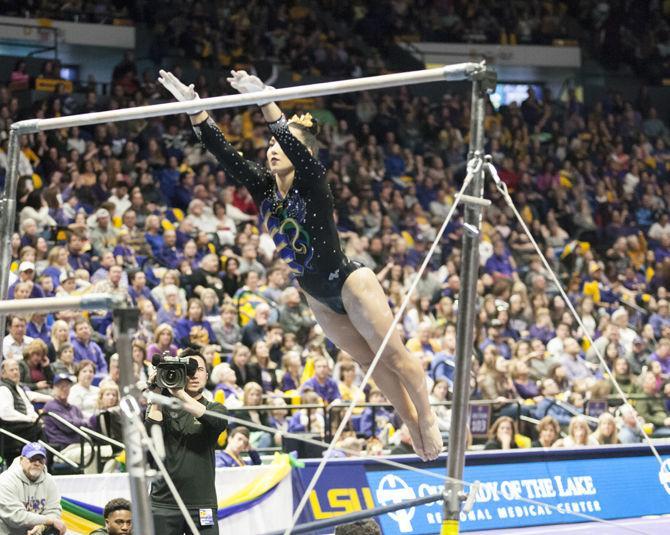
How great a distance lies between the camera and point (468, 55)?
22.3 meters

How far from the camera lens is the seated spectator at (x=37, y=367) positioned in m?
9.52

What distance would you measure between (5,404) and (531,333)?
7725 mm

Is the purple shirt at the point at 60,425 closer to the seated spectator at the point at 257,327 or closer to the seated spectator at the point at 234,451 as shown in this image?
the seated spectator at the point at 234,451

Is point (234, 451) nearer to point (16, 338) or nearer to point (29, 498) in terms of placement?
A: point (29, 498)

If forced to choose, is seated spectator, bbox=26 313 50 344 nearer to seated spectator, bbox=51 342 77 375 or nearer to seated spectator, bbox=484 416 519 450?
seated spectator, bbox=51 342 77 375

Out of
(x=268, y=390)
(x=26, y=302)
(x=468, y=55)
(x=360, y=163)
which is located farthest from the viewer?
(x=468, y=55)

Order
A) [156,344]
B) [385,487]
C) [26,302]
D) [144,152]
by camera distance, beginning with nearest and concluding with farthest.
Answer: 1. [26,302]
2. [385,487]
3. [156,344]
4. [144,152]

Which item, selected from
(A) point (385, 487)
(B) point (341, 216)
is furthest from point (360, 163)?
(A) point (385, 487)

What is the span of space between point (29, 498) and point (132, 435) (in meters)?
3.50

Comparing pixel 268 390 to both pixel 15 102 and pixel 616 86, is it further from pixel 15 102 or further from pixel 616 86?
pixel 616 86

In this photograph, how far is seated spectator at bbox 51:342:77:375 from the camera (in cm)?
991

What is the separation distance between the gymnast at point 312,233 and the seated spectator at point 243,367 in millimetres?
5452

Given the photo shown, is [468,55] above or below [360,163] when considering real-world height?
above

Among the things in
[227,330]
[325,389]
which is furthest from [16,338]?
[325,389]
